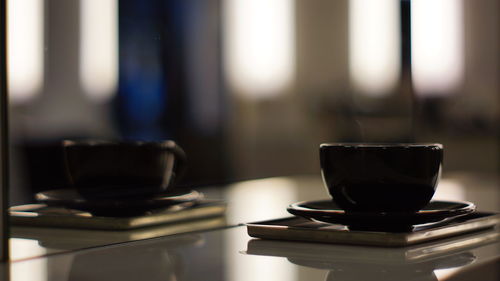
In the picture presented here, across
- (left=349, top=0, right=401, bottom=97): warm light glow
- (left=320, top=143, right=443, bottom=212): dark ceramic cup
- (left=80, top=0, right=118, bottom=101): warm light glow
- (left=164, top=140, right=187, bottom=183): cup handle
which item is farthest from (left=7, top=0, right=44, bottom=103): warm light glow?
(left=349, top=0, right=401, bottom=97): warm light glow

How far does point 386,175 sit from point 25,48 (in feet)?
1.12

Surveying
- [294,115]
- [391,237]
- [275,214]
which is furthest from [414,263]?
[294,115]

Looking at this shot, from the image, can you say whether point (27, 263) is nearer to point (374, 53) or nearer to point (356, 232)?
point (356, 232)

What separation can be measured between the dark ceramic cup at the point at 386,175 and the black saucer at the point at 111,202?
215 millimetres

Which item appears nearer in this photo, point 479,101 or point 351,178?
point 351,178

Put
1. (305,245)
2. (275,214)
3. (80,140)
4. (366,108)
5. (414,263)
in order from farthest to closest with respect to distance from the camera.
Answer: (366,108) → (275,214) → (80,140) → (305,245) → (414,263)

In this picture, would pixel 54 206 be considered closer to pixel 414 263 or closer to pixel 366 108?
pixel 414 263

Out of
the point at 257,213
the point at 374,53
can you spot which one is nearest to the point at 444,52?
the point at 374,53

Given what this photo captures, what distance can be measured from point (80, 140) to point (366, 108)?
3326 mm

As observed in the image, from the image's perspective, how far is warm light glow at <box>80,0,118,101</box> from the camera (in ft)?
2.46

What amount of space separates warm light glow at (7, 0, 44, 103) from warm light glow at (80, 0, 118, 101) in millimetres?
66

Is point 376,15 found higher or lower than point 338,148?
higher

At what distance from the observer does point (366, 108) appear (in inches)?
157

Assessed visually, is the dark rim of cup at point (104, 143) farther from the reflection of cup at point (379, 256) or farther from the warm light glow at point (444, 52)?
the warm light glow at point (444, 52)
